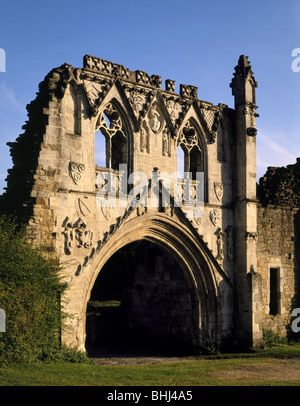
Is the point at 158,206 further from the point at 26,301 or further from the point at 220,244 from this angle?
the point at 26,301

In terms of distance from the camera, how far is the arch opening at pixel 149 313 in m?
18.8

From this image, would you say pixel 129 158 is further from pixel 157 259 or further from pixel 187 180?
pixel 157 259

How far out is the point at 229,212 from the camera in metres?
18.4

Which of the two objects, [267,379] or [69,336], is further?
[69,336]

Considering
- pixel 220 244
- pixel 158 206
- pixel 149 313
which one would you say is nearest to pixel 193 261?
pixel 220 244

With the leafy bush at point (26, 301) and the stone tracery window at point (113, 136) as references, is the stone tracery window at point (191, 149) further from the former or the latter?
the leafy bush at point (26, 301)

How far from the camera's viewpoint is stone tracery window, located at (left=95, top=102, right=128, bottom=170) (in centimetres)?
1542

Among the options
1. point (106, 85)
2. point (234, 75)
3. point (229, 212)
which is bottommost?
point (229, 212)

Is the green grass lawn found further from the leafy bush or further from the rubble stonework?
the rubble stonework

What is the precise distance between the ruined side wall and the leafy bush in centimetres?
883

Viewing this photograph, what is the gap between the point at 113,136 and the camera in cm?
1617

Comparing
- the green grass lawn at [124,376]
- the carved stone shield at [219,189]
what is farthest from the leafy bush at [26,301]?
the carved stone shield at [219,189]

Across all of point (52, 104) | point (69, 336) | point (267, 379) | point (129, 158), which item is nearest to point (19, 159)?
point (52, 104)
